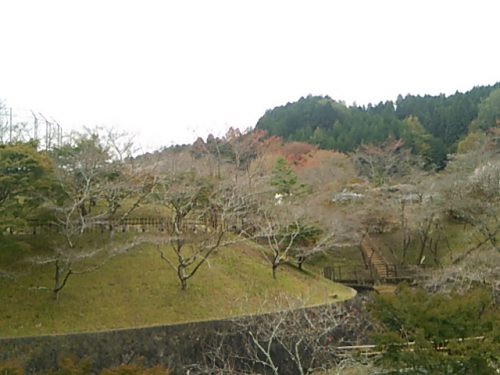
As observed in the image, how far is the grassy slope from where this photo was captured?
1576cm

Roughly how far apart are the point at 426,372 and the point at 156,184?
49.0 feet

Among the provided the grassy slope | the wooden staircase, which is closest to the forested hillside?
the wooden staircase

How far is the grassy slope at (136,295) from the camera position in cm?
1576

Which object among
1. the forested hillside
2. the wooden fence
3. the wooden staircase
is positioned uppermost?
the forested hillside

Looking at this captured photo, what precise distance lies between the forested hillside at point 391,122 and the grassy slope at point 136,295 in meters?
26.2

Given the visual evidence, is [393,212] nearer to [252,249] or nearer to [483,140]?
[252,249]

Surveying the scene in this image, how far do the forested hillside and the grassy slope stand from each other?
2622 centimetres

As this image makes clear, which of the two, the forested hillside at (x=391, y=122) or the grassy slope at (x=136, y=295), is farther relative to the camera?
the forested hillside at (x=391, y=122)

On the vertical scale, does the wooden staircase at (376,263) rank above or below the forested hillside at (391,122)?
below

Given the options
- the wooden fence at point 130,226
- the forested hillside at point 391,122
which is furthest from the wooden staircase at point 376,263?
the forested hillside at point 391,122

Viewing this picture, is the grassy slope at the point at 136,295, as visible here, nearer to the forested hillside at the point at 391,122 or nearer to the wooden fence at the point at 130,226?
the wooden fence at the point at 130,226

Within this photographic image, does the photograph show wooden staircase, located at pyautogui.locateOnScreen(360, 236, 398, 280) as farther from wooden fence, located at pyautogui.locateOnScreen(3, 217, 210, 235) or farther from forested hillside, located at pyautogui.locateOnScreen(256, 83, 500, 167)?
forested hillside, located at pyautogui.locateOnScreen(256, 83, 500, 167)

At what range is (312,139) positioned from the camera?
49781 mm

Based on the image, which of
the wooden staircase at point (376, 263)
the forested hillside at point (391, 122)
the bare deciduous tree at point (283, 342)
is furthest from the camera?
the forested hillside at point (391, 122)
